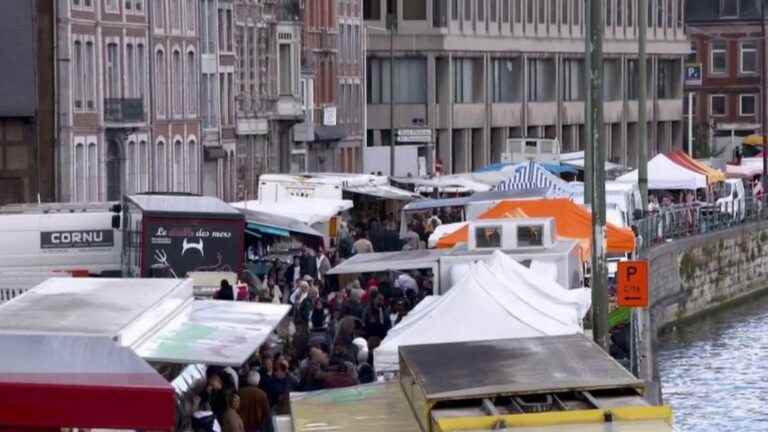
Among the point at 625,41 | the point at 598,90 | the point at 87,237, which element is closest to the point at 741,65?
the point at 625,41

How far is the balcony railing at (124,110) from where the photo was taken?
2375 inches

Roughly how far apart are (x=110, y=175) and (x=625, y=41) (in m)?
61.3

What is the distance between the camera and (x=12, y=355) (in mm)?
14680

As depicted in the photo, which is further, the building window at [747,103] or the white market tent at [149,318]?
the building window at [747,103]

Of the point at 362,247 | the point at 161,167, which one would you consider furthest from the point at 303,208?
the point at 161,167

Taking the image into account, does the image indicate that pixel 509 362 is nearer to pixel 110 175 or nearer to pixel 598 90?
pixel 598 90

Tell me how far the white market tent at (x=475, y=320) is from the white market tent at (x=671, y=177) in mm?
38121

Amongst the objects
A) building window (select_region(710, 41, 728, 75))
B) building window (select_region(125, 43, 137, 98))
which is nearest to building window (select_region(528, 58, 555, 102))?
building window (select_region(710, 41, 728, 75))

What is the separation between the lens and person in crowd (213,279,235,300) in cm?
3197

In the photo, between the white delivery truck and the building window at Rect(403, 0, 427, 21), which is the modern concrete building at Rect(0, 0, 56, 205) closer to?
the white delivery truck

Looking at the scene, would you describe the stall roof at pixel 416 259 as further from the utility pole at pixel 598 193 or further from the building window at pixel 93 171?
the building window at pixel 93 171

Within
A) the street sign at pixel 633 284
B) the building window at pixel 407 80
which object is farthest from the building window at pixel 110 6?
the building window at pixel 407 80

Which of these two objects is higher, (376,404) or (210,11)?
(210,11)

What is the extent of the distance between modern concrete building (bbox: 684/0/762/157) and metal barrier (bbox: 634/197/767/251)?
200ft
